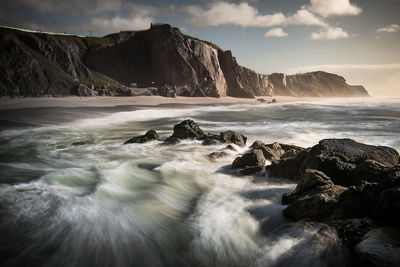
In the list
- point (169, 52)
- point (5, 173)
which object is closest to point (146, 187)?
point (5, 173)

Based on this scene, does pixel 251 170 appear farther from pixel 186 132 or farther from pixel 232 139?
pixel 186 132

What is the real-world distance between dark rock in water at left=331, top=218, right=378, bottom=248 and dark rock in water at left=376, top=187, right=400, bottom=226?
0.17m

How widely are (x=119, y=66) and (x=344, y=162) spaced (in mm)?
56448

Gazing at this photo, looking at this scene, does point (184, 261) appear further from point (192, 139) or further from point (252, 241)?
point (192, 139)

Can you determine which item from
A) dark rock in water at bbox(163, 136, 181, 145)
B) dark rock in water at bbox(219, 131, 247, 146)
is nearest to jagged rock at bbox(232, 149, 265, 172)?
dark rock in water at bbox(219, 131, 247, 146)

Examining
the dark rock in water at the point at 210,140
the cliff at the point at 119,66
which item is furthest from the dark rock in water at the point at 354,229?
the cliff at the point at 119,66

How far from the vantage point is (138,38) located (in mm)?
58344

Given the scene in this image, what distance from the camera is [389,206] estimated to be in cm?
336

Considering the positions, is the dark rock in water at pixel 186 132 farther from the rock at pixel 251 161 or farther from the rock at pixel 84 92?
the rock at pixel 84 92

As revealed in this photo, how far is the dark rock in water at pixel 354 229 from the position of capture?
337cm

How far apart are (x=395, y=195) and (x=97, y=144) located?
450 inches

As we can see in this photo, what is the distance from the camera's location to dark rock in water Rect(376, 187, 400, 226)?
3240mm

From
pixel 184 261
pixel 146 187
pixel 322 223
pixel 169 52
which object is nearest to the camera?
pixel 184 261

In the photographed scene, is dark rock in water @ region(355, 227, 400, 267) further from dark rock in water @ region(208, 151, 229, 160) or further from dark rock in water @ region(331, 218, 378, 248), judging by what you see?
dark rock in water @ region(208, 151, 229, 160)
